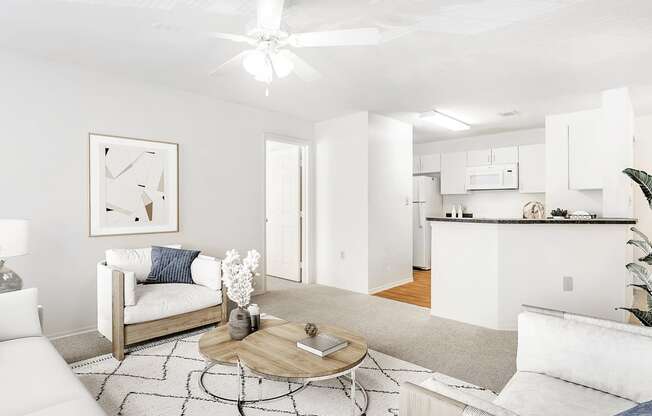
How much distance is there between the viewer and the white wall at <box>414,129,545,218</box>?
6129 mm

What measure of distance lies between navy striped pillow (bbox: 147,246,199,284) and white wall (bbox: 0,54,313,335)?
0.47 meters

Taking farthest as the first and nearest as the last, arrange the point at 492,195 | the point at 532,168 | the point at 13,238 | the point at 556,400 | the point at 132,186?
the point at 492,195 < the point at 532,168 < the point at 132,186 < the point at 13,238 < the point at 556,400

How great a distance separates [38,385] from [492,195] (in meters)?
6.76

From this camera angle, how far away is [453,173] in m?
6.84

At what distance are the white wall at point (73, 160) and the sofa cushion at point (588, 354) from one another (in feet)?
11.5

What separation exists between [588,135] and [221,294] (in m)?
4.51

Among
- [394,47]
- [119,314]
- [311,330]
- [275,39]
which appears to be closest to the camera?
[275,39]

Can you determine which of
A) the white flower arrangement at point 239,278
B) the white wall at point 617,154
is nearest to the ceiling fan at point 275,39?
the white flower arrangement at point 239,278

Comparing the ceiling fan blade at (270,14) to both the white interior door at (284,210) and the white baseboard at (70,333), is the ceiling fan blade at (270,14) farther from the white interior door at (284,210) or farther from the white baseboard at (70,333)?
the white interior door at (284,210)

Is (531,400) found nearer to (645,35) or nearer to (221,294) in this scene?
(221,294)

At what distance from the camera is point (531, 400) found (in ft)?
4.93

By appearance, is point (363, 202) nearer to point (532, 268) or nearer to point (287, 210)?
point (287, 210)

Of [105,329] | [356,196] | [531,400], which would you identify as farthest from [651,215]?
[105,329]

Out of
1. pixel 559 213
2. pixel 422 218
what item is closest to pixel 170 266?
pixel 559 213
